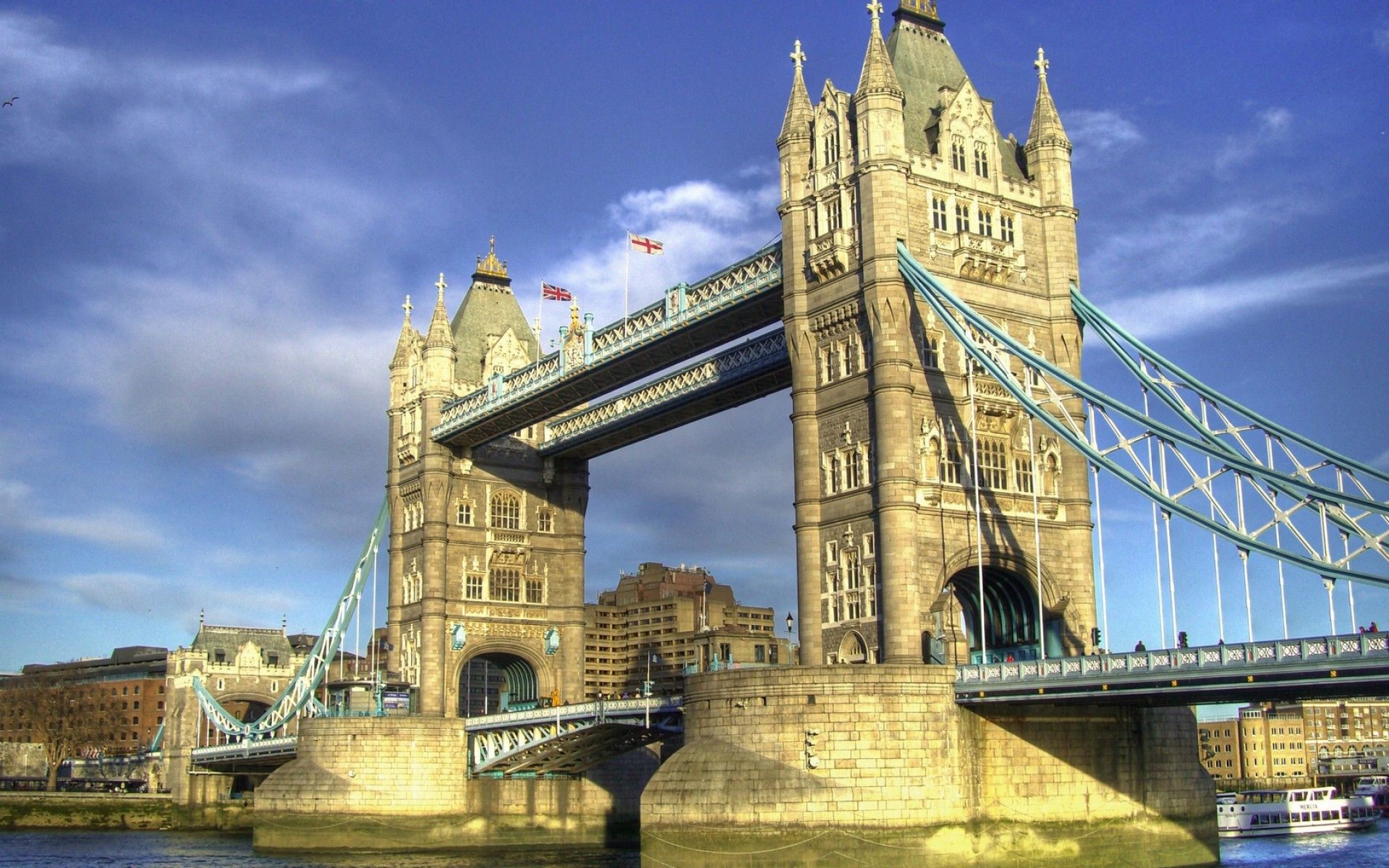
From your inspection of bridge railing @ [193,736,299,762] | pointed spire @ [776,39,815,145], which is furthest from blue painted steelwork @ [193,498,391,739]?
pointed spire @ [776,39,815,145]

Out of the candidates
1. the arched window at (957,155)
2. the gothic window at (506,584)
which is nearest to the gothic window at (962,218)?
the arched window at (957,155)

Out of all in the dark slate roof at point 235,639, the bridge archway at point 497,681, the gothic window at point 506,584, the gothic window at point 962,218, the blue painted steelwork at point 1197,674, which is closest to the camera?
the blue painted steelwork at point 1197,674

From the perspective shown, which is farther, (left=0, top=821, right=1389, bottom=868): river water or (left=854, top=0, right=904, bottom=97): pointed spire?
(left=0, top=821, right=1389, bottom=868): river water

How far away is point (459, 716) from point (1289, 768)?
364ft

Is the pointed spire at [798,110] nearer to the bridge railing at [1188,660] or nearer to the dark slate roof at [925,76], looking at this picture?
the dark slate roof at [925,76]

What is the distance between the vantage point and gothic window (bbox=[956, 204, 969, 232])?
58375 millimetres

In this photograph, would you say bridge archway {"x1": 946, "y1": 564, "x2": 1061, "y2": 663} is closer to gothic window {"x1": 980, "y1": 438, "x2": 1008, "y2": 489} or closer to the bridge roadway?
gothic window {"x1": 980, "y1": 438, "x2": 1008, "y2": 489}

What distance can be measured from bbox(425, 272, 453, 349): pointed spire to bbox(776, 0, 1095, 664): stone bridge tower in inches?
1244

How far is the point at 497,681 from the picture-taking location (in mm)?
92938

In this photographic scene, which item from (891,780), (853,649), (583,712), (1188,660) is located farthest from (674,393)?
(1188,660)

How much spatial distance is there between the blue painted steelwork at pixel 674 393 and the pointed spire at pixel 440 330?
7.56m

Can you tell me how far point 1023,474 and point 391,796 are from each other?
3558 cm

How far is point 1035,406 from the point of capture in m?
50.8

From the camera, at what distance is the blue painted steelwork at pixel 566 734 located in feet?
212
